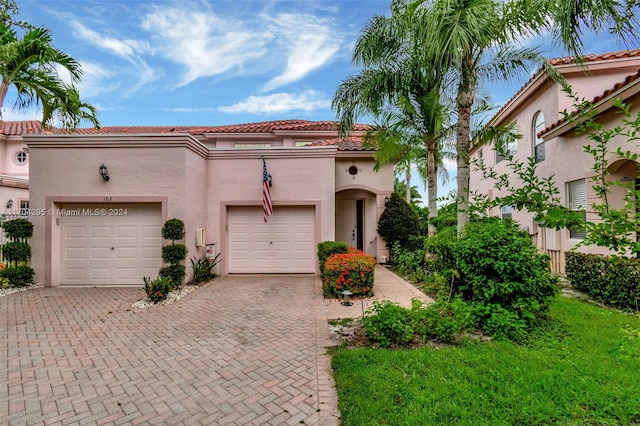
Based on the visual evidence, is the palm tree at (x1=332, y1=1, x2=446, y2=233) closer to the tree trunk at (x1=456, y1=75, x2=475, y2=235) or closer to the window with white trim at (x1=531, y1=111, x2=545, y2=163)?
the tree trunk at (x1=456, y1=75, x2=475, y2=235)

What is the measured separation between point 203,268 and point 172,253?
57.5 inches

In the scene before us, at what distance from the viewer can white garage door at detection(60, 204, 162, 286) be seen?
916 centimetres

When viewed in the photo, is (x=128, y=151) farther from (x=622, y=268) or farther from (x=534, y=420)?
(x=622, y=268)

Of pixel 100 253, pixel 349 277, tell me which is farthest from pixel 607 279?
pixel 100 253

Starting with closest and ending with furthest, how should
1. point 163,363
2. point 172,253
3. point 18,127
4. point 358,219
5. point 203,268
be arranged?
1. point 163,363
2. point 172,253
3. point 203,268
4. point 358,219
5. point 18,127

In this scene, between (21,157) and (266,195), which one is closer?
(266,195)

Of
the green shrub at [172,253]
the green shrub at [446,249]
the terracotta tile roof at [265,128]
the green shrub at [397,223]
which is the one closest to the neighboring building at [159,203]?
the green shrub at [172,253]

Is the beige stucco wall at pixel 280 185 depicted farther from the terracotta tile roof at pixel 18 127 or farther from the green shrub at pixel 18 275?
the terracotta tile roof at pixel 18 127

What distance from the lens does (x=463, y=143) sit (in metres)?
7.89

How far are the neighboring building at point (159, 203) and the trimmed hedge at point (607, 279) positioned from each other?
701 cm

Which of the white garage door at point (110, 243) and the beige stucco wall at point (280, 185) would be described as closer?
the white garage door at point (110, 243)

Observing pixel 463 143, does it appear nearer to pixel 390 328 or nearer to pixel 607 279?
pixel 607 279

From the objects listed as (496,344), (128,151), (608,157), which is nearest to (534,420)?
(496,344)

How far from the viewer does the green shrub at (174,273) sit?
8229 millimetres
